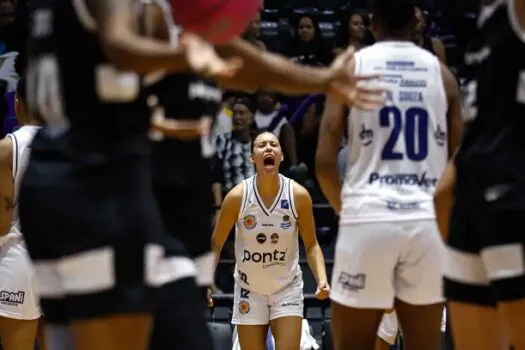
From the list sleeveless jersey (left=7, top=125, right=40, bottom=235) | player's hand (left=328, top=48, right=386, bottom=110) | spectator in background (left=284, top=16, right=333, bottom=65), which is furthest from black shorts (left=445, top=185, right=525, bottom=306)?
spectator in background (left=284, top=16, right=333, bottom=65)

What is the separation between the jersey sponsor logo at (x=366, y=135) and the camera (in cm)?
452

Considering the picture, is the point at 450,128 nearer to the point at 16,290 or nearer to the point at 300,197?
the point at 16,290

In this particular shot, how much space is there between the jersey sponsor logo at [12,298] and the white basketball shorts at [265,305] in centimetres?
186

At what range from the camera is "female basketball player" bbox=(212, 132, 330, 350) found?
7.99m

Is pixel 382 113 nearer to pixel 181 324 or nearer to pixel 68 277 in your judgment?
pixel 181 324

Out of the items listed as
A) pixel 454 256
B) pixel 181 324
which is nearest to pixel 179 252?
pixel 181 324

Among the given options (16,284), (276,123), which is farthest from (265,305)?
(276,123)

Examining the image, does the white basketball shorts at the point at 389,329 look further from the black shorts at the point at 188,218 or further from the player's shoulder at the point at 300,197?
the black shorts at the point at 188,218

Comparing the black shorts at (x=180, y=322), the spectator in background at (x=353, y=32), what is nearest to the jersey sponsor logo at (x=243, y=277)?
the spectator in background at (x=353, y=32)

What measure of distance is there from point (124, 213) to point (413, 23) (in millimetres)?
Answer: 2024

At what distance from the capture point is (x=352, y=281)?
4.55 m

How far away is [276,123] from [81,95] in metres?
7.42

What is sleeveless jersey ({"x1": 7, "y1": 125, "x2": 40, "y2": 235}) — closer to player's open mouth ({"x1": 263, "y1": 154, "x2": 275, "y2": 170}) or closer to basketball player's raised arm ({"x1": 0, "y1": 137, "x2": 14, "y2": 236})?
basketball player's raised arm ({"x1": 0, "y1": 137, "x2": 14, "y2": 236})

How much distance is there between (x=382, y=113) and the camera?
4523mm
